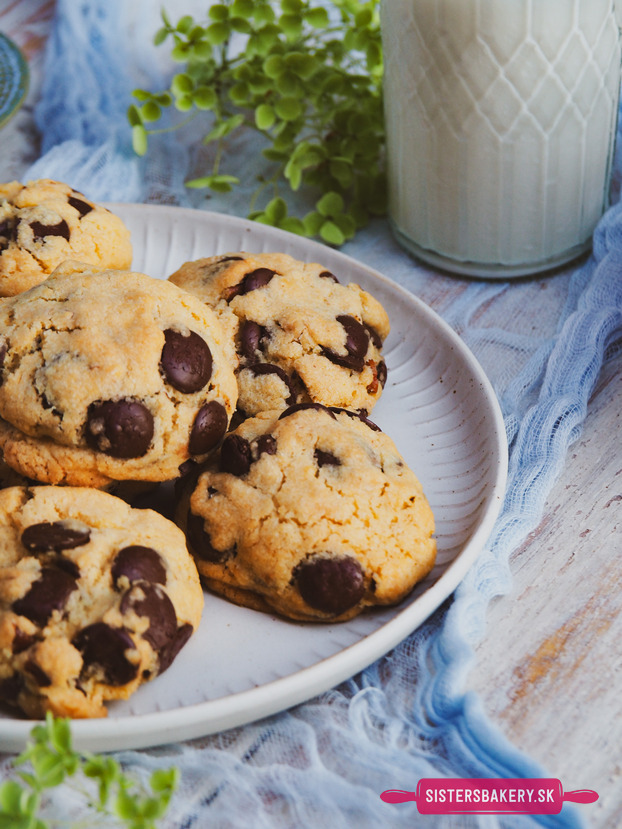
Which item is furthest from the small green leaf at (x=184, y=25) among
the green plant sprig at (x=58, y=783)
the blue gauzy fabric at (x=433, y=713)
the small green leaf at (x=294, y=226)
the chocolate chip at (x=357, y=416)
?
the green plant sprig at (x=58, y=783)

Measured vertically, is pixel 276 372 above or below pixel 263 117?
below

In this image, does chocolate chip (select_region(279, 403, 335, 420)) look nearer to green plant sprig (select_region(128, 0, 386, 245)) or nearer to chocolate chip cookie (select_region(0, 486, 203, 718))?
chocolate chip cookie (select_region(0, 486, 203, 718))

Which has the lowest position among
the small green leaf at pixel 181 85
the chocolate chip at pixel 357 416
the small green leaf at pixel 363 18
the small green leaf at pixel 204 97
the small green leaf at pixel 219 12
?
the chocolate chip at pixel 357 416

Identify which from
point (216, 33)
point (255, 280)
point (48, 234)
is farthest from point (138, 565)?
point (216, 33)

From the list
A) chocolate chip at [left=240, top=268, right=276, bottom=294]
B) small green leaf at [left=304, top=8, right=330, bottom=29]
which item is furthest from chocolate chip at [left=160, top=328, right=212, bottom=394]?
small green leaf at [left=304, top=8, right=330, bottom=29]

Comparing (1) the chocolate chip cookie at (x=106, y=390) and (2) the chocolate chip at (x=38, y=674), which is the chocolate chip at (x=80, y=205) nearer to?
(1) the chocolate chip cookie at (x=106, y=390)

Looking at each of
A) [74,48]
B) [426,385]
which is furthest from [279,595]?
[74,48]

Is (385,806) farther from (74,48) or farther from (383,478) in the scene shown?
(74,48)

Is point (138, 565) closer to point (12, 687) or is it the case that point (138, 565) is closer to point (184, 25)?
point (12, 687)
